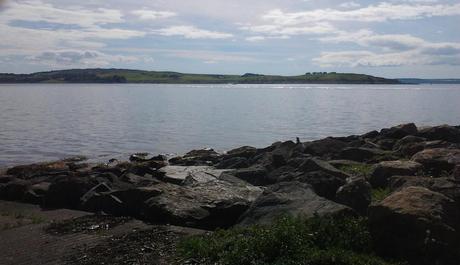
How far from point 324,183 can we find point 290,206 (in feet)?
8.85

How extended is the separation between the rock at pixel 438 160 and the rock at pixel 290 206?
5.37m

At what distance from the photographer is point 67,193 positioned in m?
15.8

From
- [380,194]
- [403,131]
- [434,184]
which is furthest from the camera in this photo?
[403,131]

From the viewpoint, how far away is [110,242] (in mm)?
10695

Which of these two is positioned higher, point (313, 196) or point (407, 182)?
point (407, 182)

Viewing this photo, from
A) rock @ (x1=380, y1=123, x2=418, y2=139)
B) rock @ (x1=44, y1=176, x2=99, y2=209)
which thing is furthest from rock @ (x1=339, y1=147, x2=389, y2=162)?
rock @ (x1=44, y1=176, x2=99, y2=209)

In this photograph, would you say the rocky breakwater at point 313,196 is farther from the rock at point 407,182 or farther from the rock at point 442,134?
the rock at point 442,134

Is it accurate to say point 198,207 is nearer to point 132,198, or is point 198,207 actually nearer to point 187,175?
point 132,198

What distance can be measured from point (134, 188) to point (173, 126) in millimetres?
42168

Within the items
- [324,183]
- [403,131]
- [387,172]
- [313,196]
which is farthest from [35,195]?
[403,131]

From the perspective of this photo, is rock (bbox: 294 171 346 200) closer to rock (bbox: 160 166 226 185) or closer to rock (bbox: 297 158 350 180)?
rock (bbox: 297 158 350 180)

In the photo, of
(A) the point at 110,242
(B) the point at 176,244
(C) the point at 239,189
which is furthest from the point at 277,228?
(C) the point at 239,189

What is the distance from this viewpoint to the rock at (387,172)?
1447cm

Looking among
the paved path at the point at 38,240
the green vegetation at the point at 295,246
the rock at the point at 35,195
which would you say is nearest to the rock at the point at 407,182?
the green vegetation at the point at 295,246
